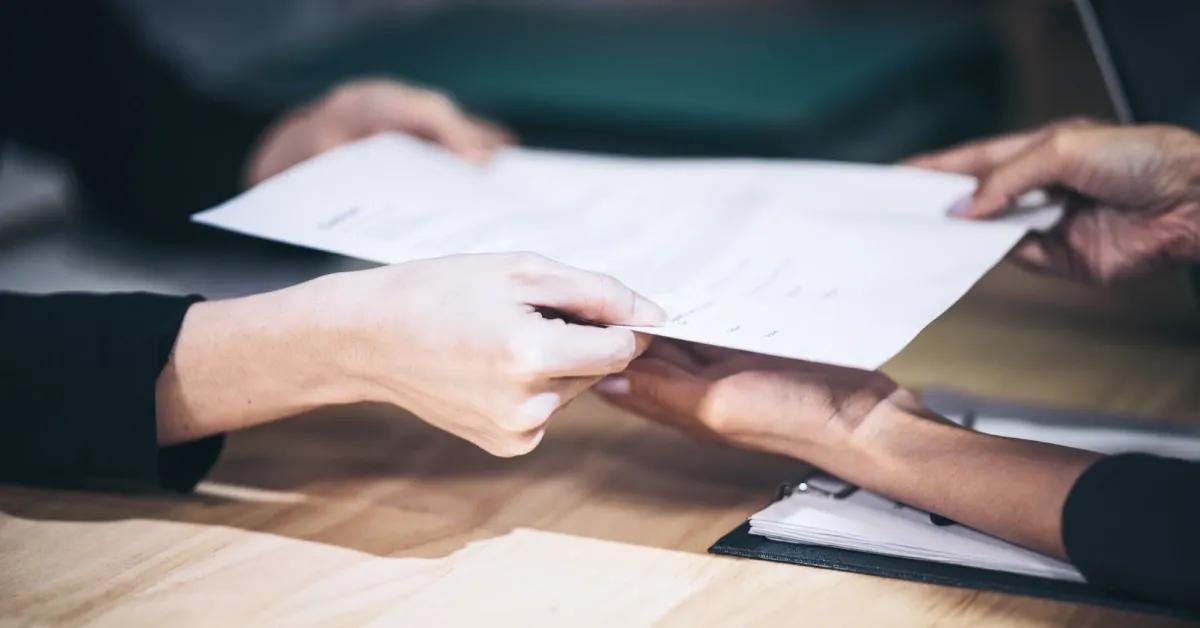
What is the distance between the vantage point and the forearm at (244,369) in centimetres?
71

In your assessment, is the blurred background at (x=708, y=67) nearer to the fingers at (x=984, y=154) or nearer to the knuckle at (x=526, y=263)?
the fingers at (x=984, y=154)

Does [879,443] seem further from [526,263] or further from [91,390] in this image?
[91,390]

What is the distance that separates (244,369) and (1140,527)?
50 cm

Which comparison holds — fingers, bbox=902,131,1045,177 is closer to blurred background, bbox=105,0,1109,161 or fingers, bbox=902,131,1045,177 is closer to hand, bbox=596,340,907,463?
hand, bbox=596,340,907,463

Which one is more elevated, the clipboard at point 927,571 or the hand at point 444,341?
the hand at point 444,341

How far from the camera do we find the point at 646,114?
1555 mm

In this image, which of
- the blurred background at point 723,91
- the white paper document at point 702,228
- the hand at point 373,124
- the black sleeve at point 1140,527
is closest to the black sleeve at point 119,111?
the blurred background at point 723,91

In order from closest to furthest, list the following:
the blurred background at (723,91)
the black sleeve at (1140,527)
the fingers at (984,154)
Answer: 1. the black sleeve at (1140,527)
2. the fingers at (984,154)
3. the blurred background at (723,91)

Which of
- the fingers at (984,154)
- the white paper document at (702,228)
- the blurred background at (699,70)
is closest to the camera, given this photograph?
the white paper document at (702,228)

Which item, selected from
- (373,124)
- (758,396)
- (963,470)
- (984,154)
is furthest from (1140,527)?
(373,124)

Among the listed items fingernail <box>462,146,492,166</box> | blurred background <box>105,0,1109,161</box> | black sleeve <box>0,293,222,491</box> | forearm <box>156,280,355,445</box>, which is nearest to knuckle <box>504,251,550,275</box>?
forearm <box>156,280,355,445</box>

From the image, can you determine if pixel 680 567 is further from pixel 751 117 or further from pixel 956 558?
pixel 751 117

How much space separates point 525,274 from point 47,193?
130 centimetres

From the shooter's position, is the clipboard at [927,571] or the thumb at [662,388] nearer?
the clipboard at [927,571]
